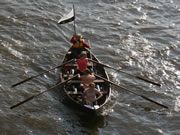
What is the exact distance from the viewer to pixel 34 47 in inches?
739

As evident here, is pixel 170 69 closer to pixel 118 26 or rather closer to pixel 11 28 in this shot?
pixel 118 26

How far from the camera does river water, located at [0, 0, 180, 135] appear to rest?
14.1 meters

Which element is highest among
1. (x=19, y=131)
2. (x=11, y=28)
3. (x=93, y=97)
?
(x=11, y=28)

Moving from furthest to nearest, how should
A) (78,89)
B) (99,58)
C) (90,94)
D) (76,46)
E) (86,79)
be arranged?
(99,58) → (76,46) → (78,89) → (86,79) → (90,94)

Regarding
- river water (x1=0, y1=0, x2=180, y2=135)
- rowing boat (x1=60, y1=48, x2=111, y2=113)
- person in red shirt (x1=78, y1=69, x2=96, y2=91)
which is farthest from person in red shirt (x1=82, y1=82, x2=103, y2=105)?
river water (x1=0, y1=0, x2=180, y2=135)

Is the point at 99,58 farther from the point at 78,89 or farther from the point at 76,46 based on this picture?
the point at 78,89

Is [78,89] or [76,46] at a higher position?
[76,46]

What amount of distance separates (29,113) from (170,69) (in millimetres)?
7814

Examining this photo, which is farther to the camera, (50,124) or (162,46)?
(162,46)

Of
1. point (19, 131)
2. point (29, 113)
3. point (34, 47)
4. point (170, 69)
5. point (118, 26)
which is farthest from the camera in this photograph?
point (118, 26)

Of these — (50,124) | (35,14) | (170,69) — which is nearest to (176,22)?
→ (170,69)

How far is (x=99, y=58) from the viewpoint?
18.5 m

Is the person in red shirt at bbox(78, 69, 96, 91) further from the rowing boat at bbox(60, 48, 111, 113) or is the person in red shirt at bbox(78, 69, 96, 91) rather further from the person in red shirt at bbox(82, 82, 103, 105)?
the person in red shirt at bbox(82, 82, 103, 105)

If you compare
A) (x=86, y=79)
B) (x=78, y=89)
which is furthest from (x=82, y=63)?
(x=78, y=89)
